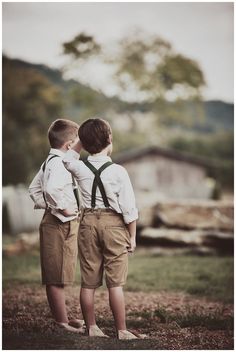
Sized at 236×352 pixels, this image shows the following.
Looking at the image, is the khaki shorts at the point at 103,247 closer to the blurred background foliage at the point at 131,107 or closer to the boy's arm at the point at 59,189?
the boy's arm at the point at 59,189

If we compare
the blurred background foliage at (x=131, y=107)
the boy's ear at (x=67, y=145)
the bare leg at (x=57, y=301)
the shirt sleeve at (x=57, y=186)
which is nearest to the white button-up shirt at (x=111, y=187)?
the shirt sleeve at (x=57, y=186)

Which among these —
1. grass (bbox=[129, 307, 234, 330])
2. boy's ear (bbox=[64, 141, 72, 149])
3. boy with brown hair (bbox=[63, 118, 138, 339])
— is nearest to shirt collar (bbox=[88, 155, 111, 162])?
boy with brown hair (bbox=[63, 118, 138, 339])

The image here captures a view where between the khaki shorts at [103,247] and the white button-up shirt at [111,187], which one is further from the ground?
the white button-up shirt at [111,187]

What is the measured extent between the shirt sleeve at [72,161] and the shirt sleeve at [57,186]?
0.37 ft

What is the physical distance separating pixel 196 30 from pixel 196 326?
394cm

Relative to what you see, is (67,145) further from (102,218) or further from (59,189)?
(102,218)

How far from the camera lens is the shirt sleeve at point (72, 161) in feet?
13.3

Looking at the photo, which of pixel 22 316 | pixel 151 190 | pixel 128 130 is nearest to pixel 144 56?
pixel 128 130

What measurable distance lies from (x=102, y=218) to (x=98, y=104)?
25.2 ft

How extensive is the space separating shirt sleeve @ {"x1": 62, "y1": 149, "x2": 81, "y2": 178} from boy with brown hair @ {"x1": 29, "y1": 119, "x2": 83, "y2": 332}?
7cm

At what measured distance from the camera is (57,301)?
4328 millimetres

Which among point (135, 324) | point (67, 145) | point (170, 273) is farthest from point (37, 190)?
point (170, 273)

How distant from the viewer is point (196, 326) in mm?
4719

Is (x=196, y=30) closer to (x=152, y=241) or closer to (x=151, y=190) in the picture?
(x=152, y=241)
